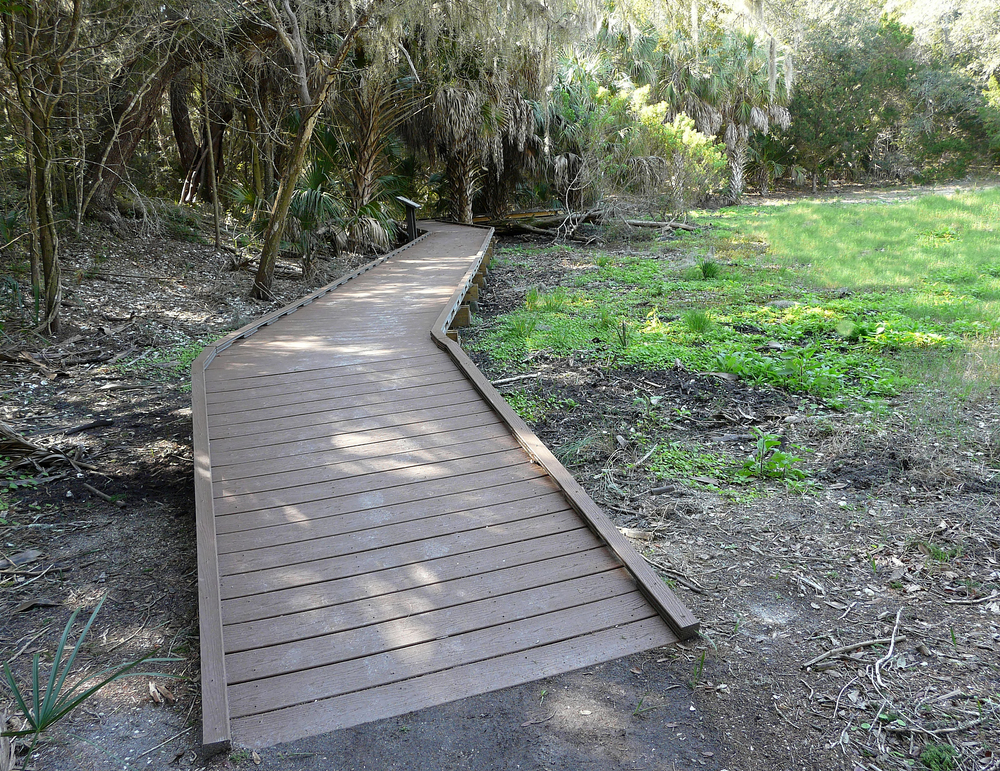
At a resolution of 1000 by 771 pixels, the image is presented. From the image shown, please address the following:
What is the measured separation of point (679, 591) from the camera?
3.27 meters

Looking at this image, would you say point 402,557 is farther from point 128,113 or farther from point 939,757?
point 128,113

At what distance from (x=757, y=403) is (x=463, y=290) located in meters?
3.74

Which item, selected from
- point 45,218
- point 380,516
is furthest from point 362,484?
A: point 45,218

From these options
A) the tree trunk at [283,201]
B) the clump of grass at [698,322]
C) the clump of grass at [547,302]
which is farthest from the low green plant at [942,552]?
the tree trunk at [283,201]

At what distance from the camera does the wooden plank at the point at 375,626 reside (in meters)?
2.77

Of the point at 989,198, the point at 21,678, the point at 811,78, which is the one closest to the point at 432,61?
the point at 21,678

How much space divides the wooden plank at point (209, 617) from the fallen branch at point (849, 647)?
2.20 m

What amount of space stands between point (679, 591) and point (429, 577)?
1.17 metres

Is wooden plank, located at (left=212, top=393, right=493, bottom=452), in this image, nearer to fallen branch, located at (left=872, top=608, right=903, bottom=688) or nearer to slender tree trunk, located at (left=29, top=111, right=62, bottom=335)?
fallen branch, located at (left=872, top=608, right=903, bottom=688)

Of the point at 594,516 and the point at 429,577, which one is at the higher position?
the point at 594,516

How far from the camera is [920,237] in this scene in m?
12.6

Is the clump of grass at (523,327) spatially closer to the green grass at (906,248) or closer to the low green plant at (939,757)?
the green grass at (906,248)

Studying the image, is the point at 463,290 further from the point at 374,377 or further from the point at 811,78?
the point at 811,78

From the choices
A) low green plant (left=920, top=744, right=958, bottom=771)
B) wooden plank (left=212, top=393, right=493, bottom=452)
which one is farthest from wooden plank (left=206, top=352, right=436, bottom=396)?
low green plant (left=920, top=744, right=958, bottom=771)
